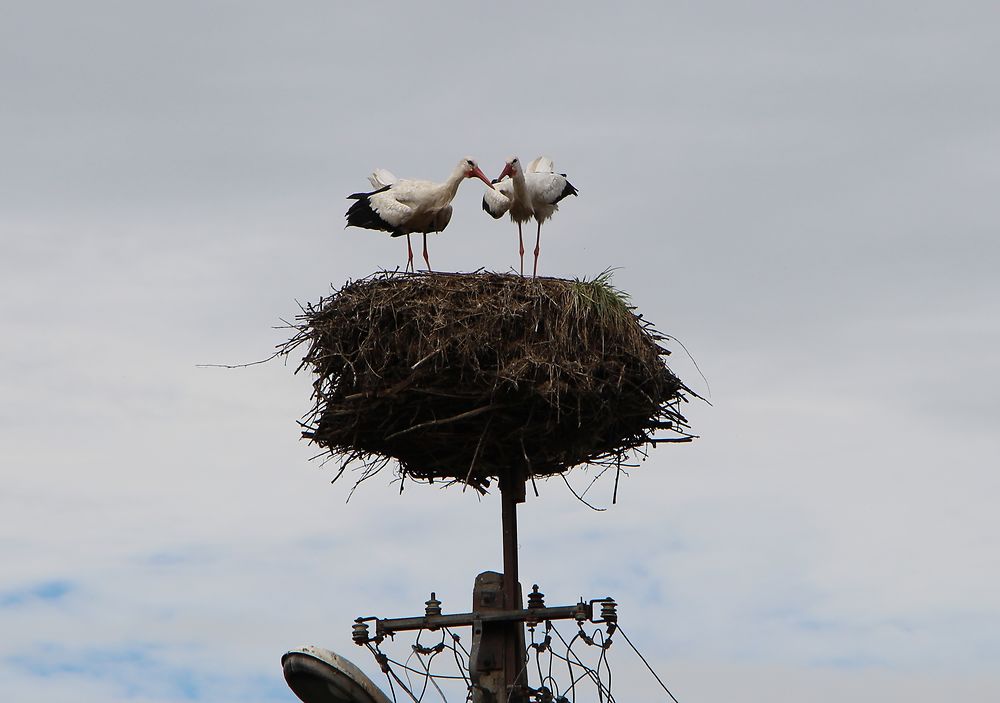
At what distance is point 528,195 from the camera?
1322 centimetres

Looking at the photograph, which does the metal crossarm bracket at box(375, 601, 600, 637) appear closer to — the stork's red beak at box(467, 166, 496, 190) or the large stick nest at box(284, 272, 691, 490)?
the large stick nest at box(284, 272, 691, 490)

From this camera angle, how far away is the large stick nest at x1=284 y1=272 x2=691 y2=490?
8.86 metres

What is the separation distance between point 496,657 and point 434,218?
5036 mm

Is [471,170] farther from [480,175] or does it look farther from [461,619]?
[461,619]

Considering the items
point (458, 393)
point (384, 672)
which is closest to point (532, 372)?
point (458, 393)

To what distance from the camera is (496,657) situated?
27.8ft

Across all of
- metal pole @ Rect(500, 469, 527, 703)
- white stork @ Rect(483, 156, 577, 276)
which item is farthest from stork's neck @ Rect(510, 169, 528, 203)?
metal pole @ Rect(500, 469, 527, 703)

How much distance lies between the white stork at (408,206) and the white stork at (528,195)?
1.42ft

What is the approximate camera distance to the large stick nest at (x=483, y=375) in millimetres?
8859

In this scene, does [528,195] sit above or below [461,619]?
above

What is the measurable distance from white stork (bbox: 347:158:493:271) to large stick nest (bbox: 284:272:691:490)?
9.62 ft

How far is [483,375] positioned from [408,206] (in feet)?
12.8

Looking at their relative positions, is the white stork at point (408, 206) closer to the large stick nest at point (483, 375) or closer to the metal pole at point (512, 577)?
the large stick nest at point (483, 375)

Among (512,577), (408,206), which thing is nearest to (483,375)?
(512,577)
